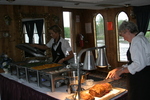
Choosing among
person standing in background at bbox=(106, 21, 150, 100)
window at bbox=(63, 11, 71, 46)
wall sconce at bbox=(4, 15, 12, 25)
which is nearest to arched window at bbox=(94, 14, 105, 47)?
window at bbox=(63, 11, 71, 46)

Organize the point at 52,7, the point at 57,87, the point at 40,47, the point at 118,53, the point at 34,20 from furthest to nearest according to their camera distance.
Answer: the point at 118,53
the point at 52,7
the point at 34,20
the point at 40,47
the point at 57,87

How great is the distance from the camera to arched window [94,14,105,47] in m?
5.65

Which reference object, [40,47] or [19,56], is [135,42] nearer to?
[40,47]

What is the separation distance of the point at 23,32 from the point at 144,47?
2708 millimetres

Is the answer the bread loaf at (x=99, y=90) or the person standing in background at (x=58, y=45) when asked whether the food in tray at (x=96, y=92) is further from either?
the person standing in background at (x=58, y=45)

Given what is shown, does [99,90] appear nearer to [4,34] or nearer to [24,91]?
[24,91]

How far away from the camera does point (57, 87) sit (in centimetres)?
234

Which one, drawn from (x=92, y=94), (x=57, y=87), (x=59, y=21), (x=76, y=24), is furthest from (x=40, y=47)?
(x=76, y=24)

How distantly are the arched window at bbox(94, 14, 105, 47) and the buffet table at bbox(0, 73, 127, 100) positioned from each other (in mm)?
3295

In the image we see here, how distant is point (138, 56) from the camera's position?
1.84 m

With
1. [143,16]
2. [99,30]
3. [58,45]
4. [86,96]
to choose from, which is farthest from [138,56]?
[99,30]

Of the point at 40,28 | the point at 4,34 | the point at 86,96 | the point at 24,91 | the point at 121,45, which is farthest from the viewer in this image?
the point at 121,45

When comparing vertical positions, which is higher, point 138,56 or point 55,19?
point 55,19

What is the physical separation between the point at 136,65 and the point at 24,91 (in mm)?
1543
